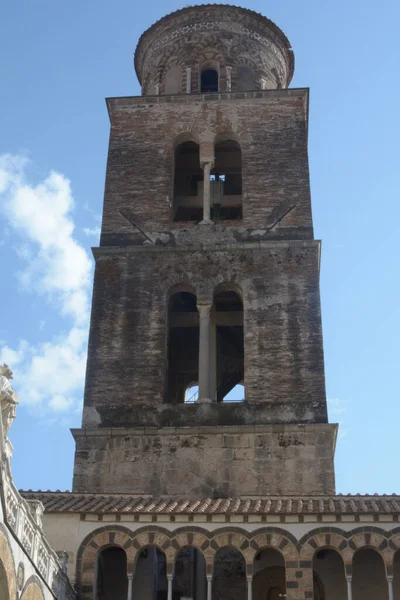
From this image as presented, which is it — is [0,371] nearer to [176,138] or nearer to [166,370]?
[166,370]

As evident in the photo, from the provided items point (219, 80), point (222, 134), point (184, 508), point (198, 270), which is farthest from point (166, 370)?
point (219, 80)

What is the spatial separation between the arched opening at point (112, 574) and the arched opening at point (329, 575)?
3539 mm

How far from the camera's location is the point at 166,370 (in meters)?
24.1

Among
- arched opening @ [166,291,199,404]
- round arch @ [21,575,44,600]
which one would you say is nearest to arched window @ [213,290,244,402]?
arched opening @ [166,291,199,404]

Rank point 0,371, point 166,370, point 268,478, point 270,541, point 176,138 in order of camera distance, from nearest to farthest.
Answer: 1. point 0,371
2. point 270,541
3. point 268,478
4. point 166,370
5. point 176,138

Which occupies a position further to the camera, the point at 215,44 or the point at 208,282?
the point at 215,44

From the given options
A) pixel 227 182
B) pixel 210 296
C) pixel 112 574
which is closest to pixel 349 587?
pixel 112 574

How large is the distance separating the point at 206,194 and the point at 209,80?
5171mm

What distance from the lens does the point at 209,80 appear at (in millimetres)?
30469

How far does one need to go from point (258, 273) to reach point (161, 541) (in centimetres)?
838

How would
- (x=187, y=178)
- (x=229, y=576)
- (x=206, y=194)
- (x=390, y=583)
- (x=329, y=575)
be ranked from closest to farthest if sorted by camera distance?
Result: (x=390, y=583), (x=329, y=575), (x=229, y=576), (x=206, y=194), (x=187, y=178)

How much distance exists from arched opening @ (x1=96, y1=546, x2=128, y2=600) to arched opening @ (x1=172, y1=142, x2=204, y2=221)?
1059cm

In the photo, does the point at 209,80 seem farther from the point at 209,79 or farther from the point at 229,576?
the point at 229,576

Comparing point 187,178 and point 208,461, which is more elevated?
point 187,178
